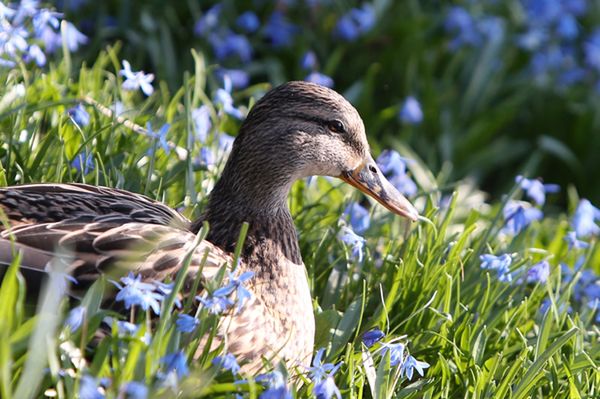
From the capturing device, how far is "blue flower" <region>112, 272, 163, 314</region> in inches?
106

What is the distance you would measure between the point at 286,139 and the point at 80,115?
0.94 meters

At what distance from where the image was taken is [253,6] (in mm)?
6469

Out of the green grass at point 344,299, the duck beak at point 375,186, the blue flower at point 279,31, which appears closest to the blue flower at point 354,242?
the green grass at point 344,299

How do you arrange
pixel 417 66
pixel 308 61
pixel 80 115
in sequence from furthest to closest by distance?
pixel 417 66, pixel 308 61, pixel 80 115

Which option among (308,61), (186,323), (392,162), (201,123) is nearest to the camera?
(186,323)

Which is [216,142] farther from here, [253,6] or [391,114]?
[253,6]

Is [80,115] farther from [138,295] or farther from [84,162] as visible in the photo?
[138,295]

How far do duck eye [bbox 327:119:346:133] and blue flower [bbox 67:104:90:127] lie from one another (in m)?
1.02

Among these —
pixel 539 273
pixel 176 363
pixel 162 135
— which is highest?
pixel 162 135

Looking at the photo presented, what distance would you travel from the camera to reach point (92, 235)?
311cm

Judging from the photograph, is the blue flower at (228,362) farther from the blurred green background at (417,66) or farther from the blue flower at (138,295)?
the blurred green background at (417,66)

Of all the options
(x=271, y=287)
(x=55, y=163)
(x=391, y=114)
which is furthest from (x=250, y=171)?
(x=391, y=114)

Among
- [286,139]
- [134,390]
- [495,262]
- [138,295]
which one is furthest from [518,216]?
[134,390]

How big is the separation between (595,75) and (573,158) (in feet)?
2.94
